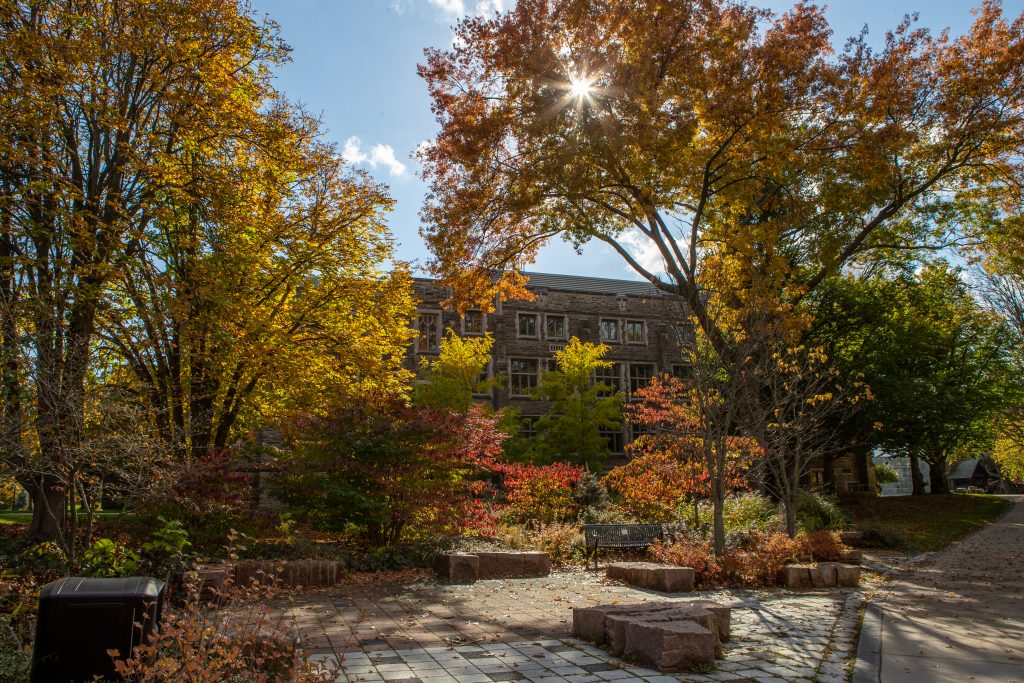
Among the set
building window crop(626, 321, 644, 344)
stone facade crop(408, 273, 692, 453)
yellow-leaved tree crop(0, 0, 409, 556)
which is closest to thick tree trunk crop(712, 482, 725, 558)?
yellow-leaved tree crop(0, 0, 409, 556)

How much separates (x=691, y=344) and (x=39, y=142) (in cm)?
1174

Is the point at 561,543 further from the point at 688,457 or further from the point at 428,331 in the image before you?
the point at 428,331

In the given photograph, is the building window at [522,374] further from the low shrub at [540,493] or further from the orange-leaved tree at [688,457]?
the low shrub at [540,493]

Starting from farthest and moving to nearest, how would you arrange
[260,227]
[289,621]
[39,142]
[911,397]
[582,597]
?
[911,397] → [260,227] → [39,142] → [582,597] → [289,621]

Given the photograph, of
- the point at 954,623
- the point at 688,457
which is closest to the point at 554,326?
the point at 688,457

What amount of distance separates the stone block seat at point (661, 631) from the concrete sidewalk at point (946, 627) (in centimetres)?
116

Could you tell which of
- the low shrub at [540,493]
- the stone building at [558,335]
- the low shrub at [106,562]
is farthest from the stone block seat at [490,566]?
the stone building at [558,335]

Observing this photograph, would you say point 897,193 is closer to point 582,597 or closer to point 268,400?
point 582,597

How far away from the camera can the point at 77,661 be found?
4.40 m

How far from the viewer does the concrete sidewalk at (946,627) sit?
549 centimetres

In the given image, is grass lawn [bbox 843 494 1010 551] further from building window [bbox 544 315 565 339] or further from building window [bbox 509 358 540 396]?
building window [bbox 544 315 565 339]

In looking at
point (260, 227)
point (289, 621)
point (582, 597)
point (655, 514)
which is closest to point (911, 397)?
point (655, 514)

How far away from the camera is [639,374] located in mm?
39656

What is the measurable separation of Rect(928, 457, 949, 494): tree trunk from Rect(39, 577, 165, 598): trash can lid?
39020 millimetres
